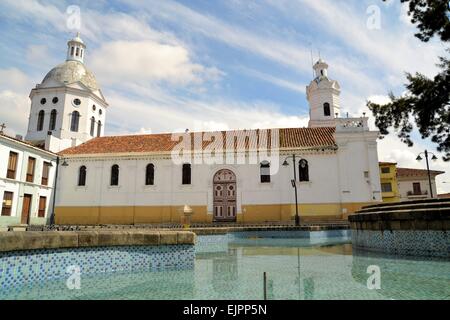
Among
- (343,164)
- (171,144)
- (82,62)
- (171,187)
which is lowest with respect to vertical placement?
(171,187)

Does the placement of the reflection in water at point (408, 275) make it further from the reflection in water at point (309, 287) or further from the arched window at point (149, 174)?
the arched window at point (149, 174)

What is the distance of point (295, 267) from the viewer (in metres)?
7.23

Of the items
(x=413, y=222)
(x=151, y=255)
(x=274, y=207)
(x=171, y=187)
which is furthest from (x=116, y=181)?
(x=413, y=222)

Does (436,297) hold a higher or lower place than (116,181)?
lower

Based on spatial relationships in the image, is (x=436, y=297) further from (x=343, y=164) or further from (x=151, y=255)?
(x=343, y=164)

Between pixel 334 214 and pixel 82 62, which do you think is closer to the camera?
pixel 334 214

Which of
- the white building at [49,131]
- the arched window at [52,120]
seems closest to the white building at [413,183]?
the white building at [49,131]

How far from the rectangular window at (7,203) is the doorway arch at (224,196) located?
15547mm

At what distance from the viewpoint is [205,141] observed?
2884cm

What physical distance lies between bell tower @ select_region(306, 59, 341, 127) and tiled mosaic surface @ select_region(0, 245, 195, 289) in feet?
100

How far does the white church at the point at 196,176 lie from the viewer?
24.7 metres

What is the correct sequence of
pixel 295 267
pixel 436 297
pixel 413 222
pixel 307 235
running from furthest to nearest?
1. pixel 307 235
2. pixel 413 222
3. pixel 295 267
4. pixel 436 297

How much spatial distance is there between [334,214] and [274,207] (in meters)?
4.79
